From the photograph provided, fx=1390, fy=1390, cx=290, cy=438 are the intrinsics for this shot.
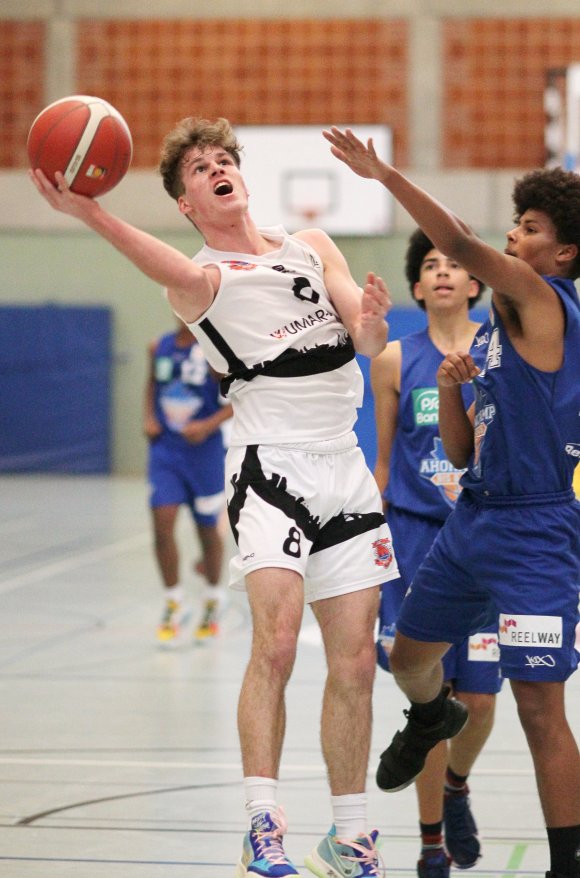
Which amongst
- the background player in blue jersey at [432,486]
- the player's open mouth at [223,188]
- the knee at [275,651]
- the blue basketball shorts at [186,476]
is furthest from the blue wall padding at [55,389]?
the knee at [275,651]

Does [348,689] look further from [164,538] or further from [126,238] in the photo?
[164,538]

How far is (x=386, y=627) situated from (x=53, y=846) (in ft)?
4.19

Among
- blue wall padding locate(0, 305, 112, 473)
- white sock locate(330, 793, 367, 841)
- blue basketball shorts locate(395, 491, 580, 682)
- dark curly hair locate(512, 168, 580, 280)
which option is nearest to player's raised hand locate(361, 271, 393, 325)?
dark curly hair locate(512, 168, 580, 280)

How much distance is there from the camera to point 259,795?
350 centimetres

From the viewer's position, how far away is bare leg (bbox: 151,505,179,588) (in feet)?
27.1

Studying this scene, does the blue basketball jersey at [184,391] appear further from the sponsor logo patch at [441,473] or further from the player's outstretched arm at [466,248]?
the player's outstretched arm at [466,248]

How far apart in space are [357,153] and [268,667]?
1.35 meters

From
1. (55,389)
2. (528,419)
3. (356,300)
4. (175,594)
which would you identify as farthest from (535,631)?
(55,389)

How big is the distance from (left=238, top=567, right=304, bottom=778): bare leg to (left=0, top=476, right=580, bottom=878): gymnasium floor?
2.71ft

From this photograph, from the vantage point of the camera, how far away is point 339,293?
400 centimetres

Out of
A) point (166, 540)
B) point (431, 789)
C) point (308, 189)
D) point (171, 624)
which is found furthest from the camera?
point (308, 189)

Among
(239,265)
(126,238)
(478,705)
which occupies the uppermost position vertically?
(126,238)

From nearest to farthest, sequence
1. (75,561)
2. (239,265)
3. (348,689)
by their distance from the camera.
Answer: (348,689), (239,265), (75,561)

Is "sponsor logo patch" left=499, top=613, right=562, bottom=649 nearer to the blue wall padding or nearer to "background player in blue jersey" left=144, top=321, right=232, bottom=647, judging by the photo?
"background player in blue jersey" left=144, top=321, right=232, bottom=647
